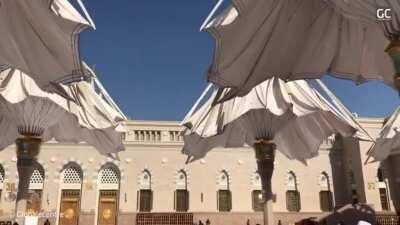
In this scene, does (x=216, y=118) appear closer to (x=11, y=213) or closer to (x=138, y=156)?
(x=138, y=156)

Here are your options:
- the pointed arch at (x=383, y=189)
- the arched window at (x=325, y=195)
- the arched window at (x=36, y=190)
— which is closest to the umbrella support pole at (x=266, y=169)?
the arched window at (x=325, y=195)

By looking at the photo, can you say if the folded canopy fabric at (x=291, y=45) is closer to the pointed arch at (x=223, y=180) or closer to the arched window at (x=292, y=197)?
the pointed arch at (x=223, y=180)

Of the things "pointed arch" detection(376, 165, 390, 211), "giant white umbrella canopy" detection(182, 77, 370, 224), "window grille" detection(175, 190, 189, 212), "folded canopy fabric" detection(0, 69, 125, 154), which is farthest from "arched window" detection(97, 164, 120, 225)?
"pointed arch" detection(376, 165, 390, 211)

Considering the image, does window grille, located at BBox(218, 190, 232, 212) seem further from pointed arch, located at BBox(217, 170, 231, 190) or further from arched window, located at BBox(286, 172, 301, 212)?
arched window, located at BBox(286, 172, 301, 212)

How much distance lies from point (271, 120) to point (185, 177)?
15.8 meters

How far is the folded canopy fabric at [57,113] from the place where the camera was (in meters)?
12.2

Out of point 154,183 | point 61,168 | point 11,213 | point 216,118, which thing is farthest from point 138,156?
point 216,118

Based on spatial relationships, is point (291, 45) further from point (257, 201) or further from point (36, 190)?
point (36, 190)

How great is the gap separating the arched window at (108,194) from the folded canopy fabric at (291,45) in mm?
19830

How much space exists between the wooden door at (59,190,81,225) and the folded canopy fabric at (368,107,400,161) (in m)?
18.5

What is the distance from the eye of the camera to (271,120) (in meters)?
13.4

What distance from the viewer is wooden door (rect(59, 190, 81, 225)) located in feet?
85.6

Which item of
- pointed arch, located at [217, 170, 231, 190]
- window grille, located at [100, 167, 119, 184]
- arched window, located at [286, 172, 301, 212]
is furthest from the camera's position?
arched window, located at [286, 172, 301, 212]

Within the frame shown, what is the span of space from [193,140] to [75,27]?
27.8 feet
